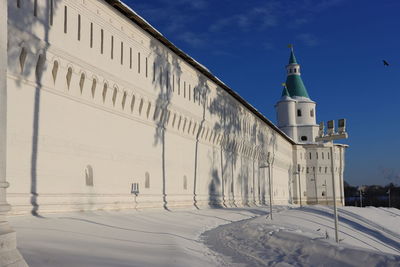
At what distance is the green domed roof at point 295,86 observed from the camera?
74438 mm

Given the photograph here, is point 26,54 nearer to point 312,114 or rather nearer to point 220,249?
point 220,249

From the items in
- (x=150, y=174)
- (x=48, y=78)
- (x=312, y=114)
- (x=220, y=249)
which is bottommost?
(x=220, y=249)

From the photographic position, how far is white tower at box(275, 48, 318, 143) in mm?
72312

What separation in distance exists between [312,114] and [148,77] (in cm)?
5174

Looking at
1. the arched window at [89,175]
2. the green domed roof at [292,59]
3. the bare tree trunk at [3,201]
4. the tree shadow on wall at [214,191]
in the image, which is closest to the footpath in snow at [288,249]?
the arched window at [89,175]

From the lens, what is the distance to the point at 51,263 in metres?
8.20

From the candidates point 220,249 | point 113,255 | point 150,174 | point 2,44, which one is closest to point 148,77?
point 150,174

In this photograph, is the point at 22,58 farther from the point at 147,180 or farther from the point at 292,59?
the point at 292,59

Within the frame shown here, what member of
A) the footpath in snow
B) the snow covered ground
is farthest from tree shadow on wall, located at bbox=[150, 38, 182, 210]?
the footpath in snow

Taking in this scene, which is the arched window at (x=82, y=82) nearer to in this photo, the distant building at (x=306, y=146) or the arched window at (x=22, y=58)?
the arched window at (x=22, y=58)

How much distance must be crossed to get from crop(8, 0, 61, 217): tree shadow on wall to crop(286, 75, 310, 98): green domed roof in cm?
6079

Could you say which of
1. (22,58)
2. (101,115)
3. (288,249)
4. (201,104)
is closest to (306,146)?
(201,104)

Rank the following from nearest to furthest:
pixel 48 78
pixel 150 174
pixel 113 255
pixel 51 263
Answer: pixel 51 263
pixel 113 255
pixel 48 78
pixel 150 174

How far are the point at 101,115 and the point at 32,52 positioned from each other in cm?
509
